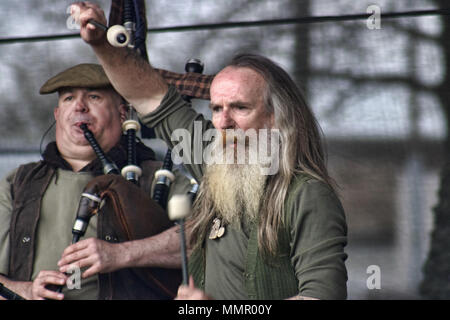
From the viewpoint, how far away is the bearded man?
2.48 meters

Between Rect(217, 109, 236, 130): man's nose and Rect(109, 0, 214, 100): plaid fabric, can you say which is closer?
Rect(217, 109, 236, 130): man's nose

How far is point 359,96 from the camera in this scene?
346 cm

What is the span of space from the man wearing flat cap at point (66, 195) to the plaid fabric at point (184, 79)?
22 cm

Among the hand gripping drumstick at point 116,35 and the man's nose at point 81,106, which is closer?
the hand gripping drumstick at point 116,35

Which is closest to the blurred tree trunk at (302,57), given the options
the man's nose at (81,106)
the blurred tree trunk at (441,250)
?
the blurred tree trunk at (441,250)

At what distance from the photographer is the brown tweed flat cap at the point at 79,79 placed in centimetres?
335

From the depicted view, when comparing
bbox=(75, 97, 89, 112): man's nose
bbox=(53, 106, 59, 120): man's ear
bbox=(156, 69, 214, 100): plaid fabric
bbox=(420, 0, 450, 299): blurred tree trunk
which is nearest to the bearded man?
bbox=(156, 69, 214, 100): plaid fabric

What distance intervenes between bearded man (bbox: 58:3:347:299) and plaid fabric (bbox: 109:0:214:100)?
1.09ft

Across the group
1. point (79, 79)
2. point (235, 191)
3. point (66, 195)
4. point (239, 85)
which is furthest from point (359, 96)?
point (66, 195)

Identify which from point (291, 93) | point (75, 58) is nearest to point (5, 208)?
point (75, 58)

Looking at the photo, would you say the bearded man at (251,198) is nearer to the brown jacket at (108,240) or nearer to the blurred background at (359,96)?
the brown jacket at (108,240)

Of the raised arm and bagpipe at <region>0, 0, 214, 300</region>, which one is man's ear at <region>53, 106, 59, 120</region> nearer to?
bagpipe at <region>0, 0, 214, 300</region>

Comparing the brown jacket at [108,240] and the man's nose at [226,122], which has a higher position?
the man's nose at [226,122]

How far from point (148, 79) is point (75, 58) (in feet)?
2.38
